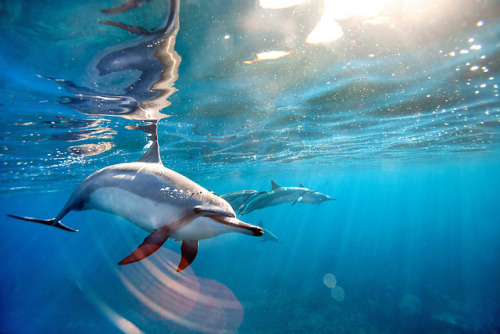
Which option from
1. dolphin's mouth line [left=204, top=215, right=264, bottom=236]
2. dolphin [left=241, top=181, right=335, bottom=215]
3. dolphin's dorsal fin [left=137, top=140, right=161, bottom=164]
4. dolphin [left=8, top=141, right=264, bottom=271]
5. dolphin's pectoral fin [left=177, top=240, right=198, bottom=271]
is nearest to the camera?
dolphin's mouth line [left=204, top=215, right=264, bottom=236]

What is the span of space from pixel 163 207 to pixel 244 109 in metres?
8.28

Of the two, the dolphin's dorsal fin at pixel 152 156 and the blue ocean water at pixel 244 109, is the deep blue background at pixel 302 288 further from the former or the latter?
the dolphin's dorsal fin at pixel 152 156

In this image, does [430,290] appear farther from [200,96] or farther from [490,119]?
[200,96]

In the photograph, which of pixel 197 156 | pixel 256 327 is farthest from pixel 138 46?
pixel 256 327

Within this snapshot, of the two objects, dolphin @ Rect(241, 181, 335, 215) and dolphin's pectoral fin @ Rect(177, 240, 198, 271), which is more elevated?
dolphin's pectoral fin @ Rect(177, 240, 198, 271)

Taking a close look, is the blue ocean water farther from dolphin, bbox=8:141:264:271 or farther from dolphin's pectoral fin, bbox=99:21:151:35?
dolphin, bbox=8:141:264:271

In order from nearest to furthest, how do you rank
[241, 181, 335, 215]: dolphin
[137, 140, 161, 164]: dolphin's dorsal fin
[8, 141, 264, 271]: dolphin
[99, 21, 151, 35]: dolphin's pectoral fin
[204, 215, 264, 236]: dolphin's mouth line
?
[204, 215, 264, 236]: dolphin's mouth line, [8, 141, 264, 271]: dolphin, [137, 140, 161, 164]: dolphin's dorsal fin, [99, 21, 151, 35]: dolphin's pectoral fin, [241, 181, 335, 215]: dolphin

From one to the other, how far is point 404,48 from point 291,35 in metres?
3.65

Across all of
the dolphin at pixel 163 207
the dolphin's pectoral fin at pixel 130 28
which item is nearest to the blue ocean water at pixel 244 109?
the dolphin's pectoral fin at pixel 130 28

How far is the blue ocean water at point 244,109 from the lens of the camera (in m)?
4.88

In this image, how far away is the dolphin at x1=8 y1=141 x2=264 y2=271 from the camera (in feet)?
6.23

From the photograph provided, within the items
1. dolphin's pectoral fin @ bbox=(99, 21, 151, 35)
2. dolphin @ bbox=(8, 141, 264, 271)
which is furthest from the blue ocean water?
dolphin @ bbox=(8, 141, 264, 271)

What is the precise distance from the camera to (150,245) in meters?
1.86

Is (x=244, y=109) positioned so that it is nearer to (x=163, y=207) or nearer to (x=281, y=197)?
(x=281, y=197)
